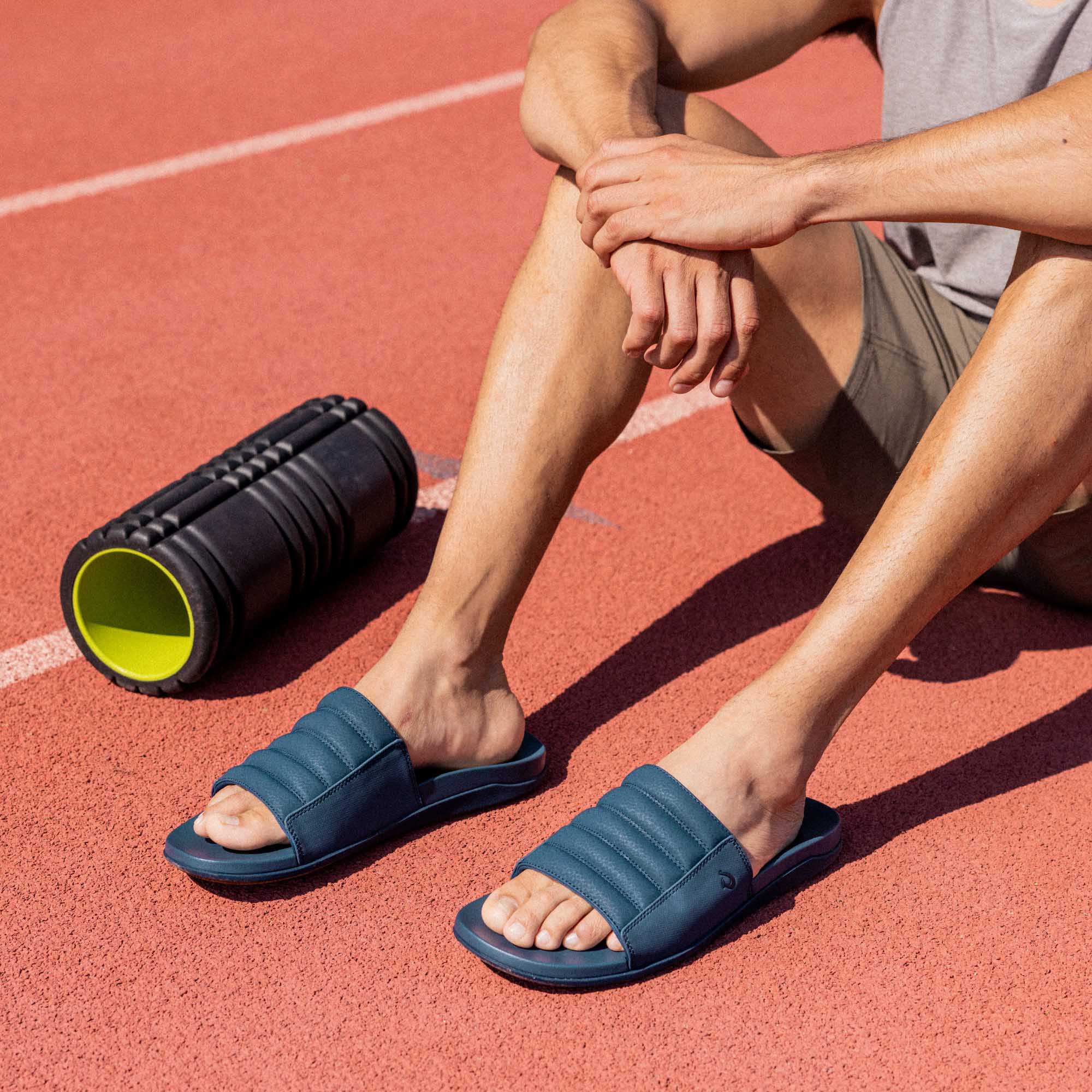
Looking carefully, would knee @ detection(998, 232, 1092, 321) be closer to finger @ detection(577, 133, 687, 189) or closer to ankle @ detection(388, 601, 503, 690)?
finger @ detection(577, 133, 687, 189)

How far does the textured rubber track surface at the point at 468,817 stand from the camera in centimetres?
185

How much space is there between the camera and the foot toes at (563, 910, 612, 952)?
1880 mm

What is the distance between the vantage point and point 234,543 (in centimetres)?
249

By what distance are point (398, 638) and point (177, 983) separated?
620 millimetres

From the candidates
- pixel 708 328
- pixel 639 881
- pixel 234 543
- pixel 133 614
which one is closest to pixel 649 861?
pixel 639 881

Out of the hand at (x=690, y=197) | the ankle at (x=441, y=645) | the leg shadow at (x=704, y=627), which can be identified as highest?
the hand at (x=690, y=197)

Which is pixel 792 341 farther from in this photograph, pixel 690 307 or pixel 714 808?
pixel 714 808

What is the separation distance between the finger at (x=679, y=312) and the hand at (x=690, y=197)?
0.18 ft

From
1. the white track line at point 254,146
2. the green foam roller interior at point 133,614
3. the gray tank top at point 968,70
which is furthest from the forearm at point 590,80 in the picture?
the white track line at point 254,146

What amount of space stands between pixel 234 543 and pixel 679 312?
981 mm

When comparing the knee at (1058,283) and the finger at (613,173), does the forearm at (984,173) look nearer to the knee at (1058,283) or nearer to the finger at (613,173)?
the knee at (1058,283)

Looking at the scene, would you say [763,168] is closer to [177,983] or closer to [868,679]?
[868,679]

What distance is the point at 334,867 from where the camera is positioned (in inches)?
83.8

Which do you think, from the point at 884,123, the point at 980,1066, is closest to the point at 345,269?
the point at 884,123
